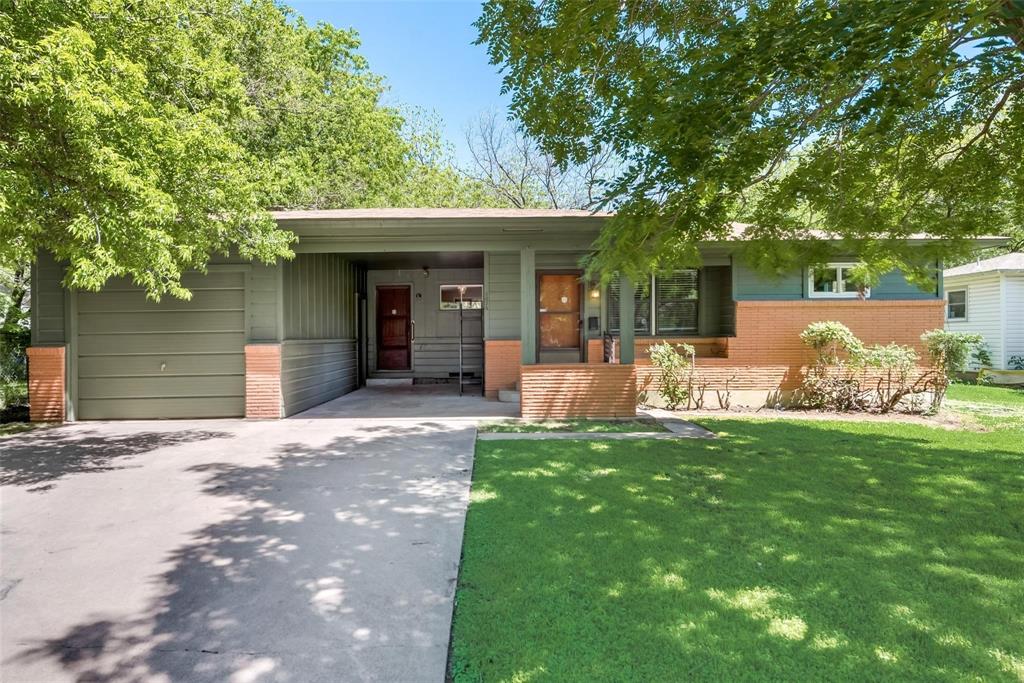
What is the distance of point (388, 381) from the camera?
41.4ft

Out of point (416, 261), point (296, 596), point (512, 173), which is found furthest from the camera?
point (512, 173)

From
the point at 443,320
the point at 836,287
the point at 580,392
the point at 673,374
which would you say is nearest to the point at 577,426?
→ the point at 580,392

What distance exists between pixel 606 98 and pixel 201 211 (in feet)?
15.7

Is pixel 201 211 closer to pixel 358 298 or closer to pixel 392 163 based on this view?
pixel 358 298

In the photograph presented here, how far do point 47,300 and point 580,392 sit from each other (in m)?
8.39

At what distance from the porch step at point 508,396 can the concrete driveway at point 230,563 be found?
3595mm

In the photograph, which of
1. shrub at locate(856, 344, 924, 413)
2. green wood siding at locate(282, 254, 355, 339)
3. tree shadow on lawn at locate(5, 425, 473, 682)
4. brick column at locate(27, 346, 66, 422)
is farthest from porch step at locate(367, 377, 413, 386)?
shrub at locate(856, 344, 924, 413)

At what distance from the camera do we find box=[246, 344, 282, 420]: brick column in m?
7.84

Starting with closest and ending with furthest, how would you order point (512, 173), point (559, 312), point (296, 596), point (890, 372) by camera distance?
point (296, 596)
point (890, 372)
point (559, 312)
point (512, 173)

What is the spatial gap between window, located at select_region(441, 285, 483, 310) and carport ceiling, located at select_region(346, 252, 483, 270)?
54 cm

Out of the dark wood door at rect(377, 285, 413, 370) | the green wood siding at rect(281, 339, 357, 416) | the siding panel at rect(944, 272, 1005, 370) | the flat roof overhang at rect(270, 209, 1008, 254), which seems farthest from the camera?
the siding panel at rect(944, 272, 1005, 370)

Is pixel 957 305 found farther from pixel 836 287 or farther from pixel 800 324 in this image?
pixel 800 324

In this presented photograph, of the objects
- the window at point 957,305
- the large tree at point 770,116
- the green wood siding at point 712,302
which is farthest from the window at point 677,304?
the window at point 957,305

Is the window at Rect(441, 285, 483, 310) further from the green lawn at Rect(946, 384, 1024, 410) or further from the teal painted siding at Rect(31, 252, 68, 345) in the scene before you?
the green lawn at Rect(946, 384, 1024, 410)
